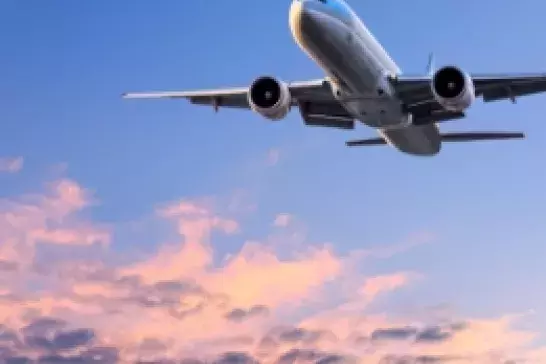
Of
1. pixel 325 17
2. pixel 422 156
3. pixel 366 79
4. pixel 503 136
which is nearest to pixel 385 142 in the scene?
pixel 422 156

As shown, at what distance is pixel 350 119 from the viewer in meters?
53.9

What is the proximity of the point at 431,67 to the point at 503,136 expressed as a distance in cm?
1528

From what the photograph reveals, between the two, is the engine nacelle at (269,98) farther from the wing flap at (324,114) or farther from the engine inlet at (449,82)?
the engine inlet at (449,82)

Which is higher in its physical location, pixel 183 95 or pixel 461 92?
pixel 183 95

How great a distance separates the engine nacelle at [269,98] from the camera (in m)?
49.2

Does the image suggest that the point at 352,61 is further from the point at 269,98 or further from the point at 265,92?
the point at 265,92

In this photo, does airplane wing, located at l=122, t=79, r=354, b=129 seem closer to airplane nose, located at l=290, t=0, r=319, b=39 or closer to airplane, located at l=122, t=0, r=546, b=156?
airplane, located at l=122, t=0, r=546, b=156

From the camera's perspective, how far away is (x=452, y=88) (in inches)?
1875

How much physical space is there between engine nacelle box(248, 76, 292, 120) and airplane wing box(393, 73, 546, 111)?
18.4ft

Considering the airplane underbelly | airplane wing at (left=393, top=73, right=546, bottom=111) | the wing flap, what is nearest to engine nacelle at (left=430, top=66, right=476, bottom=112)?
airplane wing at (left=393, top=73, right=546, bottom=111)

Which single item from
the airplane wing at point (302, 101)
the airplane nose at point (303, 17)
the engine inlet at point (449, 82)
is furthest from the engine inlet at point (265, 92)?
the engine inlet at point (449, 82)

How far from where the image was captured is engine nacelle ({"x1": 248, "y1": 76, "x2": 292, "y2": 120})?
161ft

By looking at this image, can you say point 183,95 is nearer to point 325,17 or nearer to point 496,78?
point 325,17

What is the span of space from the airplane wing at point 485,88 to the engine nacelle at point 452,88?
58.0 inches
